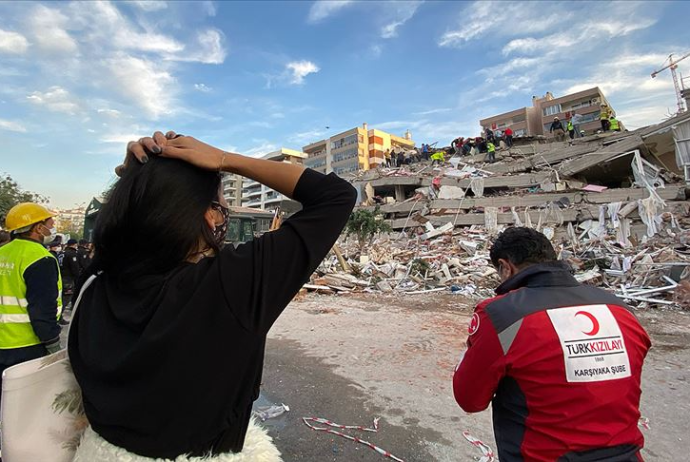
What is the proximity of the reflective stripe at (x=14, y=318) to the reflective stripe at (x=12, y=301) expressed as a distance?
7cm

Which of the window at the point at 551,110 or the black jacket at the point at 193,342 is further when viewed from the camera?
the window at the point at 551,110

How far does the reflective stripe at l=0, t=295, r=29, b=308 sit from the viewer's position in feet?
8.60

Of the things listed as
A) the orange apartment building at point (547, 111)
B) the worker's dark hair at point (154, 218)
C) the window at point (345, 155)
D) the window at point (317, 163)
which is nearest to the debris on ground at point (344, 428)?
the worker's dark hair at point (154, 218)

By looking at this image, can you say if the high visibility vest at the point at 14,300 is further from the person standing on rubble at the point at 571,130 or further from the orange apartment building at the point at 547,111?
the orange apartment building at the point at 547,111

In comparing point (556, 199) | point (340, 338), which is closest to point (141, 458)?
point (340, 338)

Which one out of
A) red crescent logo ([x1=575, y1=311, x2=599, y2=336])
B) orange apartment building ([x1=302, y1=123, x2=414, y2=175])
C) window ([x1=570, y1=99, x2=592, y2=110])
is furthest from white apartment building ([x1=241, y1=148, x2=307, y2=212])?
red crescent logo ([x1=575, y1=311, x2=599, y2=336])

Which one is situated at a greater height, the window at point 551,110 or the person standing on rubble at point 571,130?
the window at point 551,110

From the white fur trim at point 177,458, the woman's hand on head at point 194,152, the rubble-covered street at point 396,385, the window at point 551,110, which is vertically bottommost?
the rubble-covered street at point 396,385

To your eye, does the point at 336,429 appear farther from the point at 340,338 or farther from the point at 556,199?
the point at 556,199

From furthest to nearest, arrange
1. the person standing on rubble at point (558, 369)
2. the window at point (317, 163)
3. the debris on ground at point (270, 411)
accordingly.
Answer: the window at point (317, 163), the debris on ground at point (270, 411), the person standing on rubble at point (558, 369)

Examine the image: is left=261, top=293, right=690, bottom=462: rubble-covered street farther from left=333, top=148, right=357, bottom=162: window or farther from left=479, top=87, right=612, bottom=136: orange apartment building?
left=333, top=148, right=357, bottom=162: window

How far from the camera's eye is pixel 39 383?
1016mm

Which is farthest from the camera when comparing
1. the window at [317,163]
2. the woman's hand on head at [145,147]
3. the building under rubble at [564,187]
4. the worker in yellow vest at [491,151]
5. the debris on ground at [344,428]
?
the window at [317,163]

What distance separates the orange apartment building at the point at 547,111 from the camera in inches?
2247
